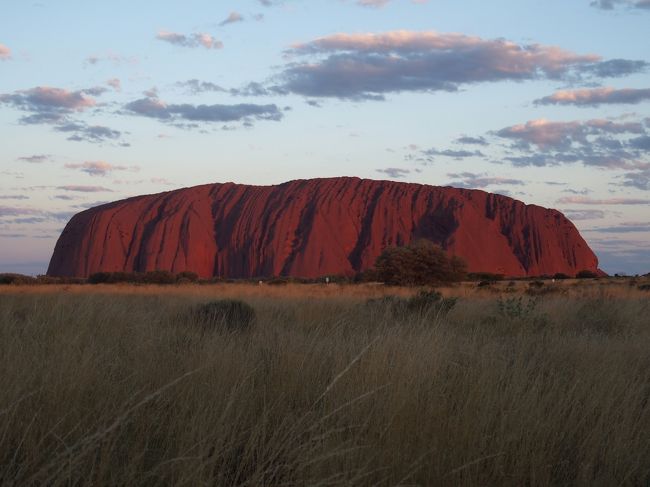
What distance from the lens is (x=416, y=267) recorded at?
3769 cm

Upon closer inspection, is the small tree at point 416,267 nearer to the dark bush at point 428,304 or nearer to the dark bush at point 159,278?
the dark bush at point 159,278

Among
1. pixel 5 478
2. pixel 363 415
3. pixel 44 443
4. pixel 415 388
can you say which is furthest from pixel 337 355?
pixel 5 478

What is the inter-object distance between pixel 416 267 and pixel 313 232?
3953 centimetres

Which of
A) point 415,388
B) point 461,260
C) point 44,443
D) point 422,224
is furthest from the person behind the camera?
point 422,224

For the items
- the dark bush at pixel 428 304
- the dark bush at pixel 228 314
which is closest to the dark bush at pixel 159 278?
the dark bush at pixel 428 304

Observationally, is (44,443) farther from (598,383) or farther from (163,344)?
(598,383)

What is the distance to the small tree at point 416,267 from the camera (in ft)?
123

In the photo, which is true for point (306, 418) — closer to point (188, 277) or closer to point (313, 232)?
point (188, 277)

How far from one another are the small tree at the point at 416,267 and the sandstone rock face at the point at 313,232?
33.8 m

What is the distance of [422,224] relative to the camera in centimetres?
8069

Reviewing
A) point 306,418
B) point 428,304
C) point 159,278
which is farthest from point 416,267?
point 306,418

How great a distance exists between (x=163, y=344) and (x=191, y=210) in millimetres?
80158

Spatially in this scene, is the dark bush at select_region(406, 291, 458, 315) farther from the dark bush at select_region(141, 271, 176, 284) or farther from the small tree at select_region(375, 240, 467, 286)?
the dark bush at select_region(141, 271, 176, 284)

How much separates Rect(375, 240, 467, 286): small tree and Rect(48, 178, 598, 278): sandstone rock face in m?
33.8
